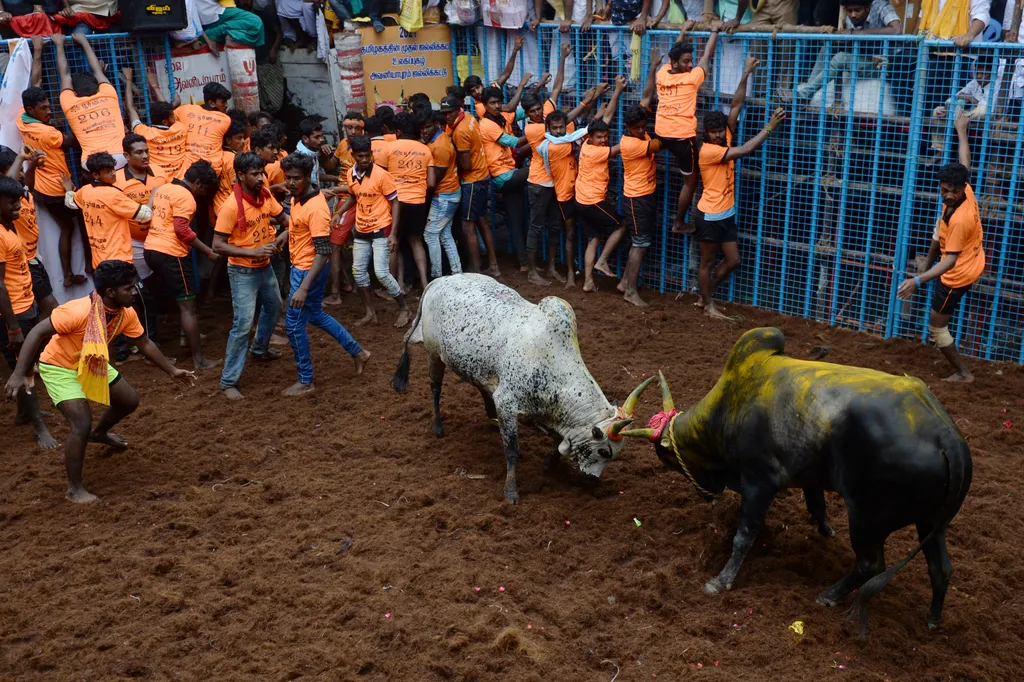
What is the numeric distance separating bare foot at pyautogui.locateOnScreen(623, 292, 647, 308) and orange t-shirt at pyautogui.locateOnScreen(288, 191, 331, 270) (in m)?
3.93

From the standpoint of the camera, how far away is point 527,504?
7.18m

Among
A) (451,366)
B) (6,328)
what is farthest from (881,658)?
(6,328)

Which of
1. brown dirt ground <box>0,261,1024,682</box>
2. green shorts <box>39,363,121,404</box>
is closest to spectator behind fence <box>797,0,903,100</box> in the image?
brown dirt ground <box>0,261,1024,682</box>

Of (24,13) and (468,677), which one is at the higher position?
(24,13)

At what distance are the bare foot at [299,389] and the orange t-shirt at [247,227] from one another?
1.19m

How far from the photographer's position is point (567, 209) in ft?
38.6

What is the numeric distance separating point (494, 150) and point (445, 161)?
832 mm

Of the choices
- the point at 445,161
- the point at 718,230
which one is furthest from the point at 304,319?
the point at 718,230

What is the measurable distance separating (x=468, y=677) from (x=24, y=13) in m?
9.55

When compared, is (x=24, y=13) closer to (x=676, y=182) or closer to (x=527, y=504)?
(x=676, y=182)

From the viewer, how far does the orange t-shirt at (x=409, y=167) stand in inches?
432

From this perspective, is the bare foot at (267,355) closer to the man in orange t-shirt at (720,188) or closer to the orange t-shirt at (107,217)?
the orange t-shirt at (107,217)

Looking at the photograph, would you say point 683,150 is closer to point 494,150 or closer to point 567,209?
point 567,209

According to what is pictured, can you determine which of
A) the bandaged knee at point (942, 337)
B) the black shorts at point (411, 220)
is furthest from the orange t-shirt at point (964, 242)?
the black shorts at point (411, 220)
